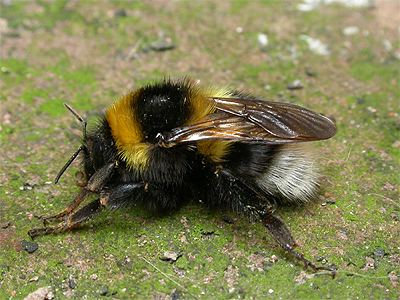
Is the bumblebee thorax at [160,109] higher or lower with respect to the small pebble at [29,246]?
higher

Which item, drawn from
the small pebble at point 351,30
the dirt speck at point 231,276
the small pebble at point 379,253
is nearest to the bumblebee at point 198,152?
the dirt speck at point 231,276

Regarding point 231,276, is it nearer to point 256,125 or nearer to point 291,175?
point 291,175

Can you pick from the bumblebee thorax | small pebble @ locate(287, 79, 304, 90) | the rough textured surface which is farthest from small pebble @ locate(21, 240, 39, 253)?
small pebble @ locate(287, 79, 304, 90)

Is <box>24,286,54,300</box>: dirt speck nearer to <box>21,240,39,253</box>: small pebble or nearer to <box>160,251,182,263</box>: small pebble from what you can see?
<box>21,240,39,253</box>: small pebble

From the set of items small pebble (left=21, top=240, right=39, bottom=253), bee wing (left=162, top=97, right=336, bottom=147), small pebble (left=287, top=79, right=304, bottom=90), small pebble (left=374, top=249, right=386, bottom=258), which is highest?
bee wing (left=162, top=97, right=336, bottom=147)

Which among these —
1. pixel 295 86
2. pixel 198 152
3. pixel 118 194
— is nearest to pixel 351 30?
pixel 295 86

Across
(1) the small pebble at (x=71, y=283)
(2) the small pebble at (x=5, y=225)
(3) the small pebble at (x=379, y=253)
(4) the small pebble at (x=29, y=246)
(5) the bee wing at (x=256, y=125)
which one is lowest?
(1) the small pebble at (x=71, y=283)

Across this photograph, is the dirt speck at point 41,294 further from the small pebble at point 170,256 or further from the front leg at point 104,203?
the small pebble at point 170,256
